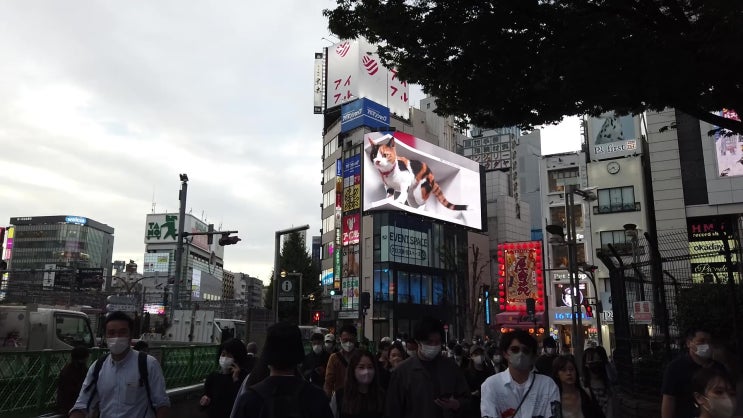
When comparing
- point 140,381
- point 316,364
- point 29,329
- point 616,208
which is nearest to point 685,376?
point 140,381

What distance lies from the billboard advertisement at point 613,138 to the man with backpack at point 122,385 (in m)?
44.0

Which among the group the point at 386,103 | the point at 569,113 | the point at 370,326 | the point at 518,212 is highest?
the point at 386,103

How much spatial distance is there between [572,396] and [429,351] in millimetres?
1307

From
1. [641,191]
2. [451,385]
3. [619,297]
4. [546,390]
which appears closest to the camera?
[546,390]

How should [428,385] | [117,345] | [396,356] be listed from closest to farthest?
[117,345] → [428,385] → [396,356]

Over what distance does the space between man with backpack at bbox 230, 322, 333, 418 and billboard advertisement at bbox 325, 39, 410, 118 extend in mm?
62214

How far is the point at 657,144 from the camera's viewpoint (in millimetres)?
36938

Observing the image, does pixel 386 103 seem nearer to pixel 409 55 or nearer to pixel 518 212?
pixel 518 212

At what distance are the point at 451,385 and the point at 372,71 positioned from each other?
62.6m

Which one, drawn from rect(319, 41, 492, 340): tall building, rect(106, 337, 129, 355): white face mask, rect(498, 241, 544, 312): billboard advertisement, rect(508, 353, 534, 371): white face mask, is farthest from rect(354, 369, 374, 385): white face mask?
rect(319, 41, 492, 340): tall building

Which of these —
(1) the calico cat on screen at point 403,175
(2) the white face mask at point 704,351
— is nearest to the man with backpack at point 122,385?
(2) the white face mask at point 704,351

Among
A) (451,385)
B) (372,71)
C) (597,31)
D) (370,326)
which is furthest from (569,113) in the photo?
(372,71)

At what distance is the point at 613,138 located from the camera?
4422 cm

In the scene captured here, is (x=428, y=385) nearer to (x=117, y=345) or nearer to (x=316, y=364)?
(x=117, y=345)
